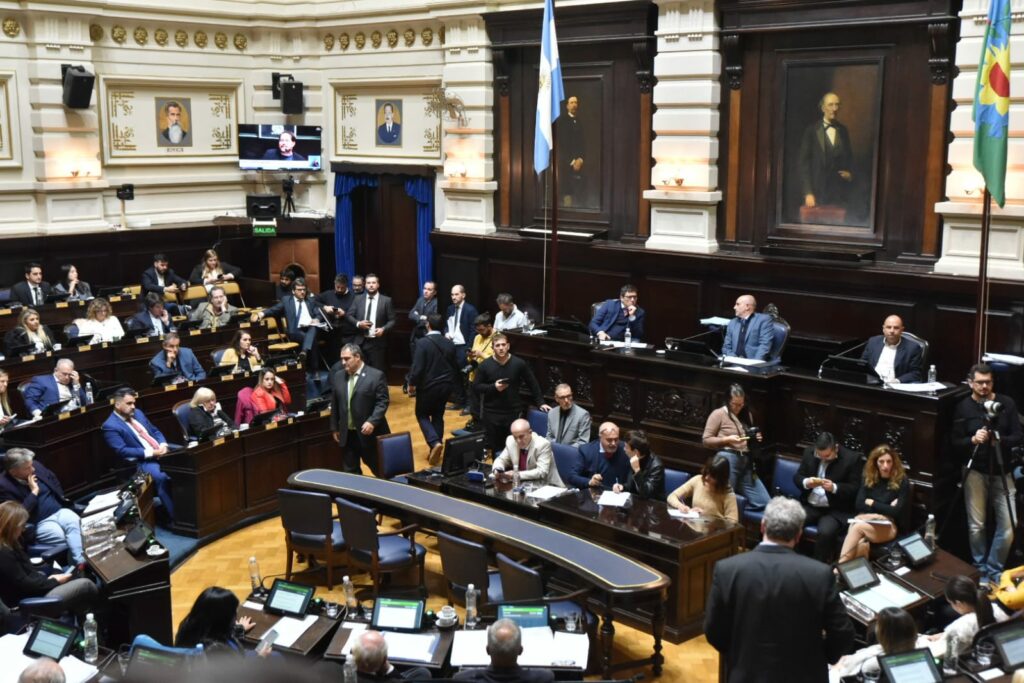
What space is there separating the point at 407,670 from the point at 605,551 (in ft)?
6.23

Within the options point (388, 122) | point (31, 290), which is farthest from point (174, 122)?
point (31, 290)

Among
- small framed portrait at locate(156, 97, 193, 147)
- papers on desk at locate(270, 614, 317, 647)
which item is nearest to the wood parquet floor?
papers on desk at locate(270, 614, 317, 647)

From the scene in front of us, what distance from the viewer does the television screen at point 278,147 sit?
54.9 ft

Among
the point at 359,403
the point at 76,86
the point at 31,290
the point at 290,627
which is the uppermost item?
the point at 76,86

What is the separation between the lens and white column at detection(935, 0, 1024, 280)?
10031 mm

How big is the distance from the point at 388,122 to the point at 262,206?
7.79 feet

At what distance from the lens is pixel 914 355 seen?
9.73 metres

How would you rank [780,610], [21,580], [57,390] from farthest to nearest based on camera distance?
1. [57,390]
2. [21,580]
3. [780,610]

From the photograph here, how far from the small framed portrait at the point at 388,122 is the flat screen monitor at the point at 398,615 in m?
10.8

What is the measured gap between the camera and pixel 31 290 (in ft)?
44.5

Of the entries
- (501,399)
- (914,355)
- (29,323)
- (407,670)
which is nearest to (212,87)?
(29,323)

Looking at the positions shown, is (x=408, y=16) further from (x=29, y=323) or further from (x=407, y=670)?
(x=407, y=670)

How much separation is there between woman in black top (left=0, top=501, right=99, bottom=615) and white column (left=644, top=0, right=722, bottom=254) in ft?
25.7

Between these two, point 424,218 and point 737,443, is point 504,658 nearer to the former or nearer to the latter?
point 737,443
